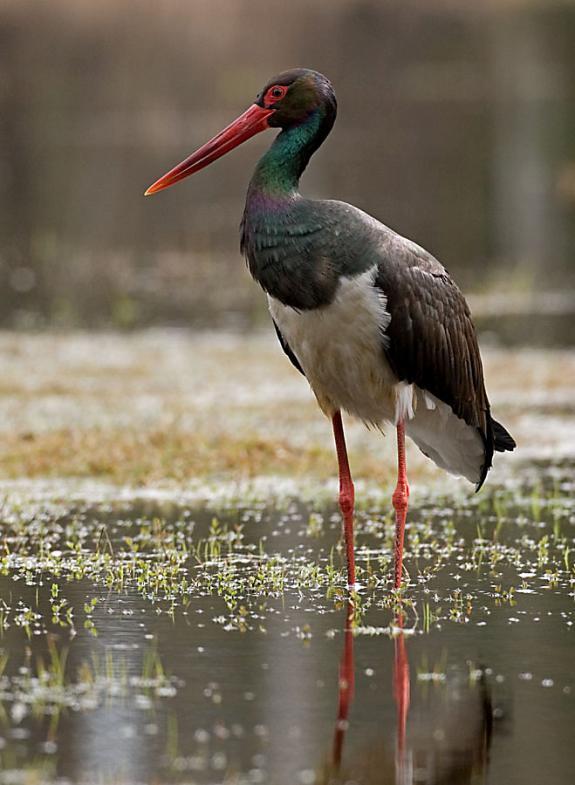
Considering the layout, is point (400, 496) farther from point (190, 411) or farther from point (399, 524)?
point (190, 411)

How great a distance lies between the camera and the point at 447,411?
732 cm

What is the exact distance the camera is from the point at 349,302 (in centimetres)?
664

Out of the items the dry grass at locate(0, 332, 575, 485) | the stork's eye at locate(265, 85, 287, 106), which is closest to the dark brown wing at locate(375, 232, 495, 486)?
the stork's eye at locate(265, 85, 287, 106)

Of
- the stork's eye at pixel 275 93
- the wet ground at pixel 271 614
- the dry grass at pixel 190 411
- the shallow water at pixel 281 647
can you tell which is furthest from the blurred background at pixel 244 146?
the stork's eye at pixel 275 93

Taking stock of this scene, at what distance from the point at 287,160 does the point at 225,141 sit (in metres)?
0.51

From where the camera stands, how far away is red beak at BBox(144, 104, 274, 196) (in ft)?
23.8

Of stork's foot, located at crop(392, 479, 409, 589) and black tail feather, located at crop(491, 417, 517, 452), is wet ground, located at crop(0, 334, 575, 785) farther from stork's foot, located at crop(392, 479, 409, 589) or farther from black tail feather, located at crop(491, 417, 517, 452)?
black tail feather, located at crop(491, 417, 517, 452)

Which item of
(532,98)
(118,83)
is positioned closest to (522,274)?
(532,98)

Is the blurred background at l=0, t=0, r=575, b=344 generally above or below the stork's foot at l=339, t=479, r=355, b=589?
above

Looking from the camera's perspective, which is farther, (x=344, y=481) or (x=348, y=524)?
(x=344, y=481)

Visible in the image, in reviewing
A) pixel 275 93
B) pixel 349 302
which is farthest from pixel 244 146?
pixel 349 302

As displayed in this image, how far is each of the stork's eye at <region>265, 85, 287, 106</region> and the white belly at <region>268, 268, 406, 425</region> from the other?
86 cm

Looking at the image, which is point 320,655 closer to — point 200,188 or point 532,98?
point 200,188

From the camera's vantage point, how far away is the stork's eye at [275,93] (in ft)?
23.6
